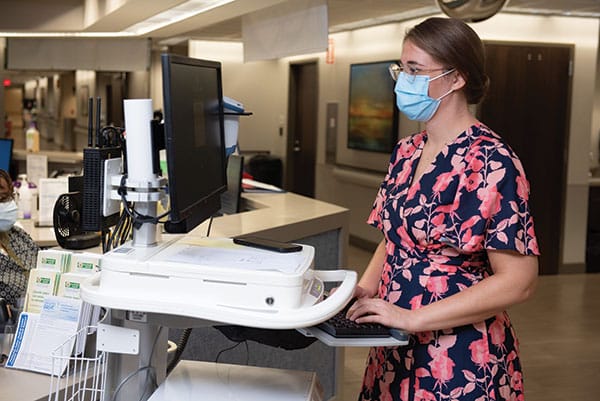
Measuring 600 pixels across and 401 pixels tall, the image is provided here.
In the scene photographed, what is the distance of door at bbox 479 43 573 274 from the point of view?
307 inches

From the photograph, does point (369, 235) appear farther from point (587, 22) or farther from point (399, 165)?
point (399, 165)

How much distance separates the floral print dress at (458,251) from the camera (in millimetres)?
1865

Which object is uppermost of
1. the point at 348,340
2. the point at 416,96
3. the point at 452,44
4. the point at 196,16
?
the point at 196,16

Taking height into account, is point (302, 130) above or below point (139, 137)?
below

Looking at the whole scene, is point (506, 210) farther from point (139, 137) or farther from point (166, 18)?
point (166, 18)

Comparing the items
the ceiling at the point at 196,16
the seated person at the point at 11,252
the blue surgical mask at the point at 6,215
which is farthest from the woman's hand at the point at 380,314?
the ceiling at the point at 196,16

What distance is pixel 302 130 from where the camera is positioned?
1169 centimetres

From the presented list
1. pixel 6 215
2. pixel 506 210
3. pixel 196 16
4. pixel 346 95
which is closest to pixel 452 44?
pixel 506 210

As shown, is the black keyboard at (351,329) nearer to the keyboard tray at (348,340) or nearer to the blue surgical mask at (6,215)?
the keyboard tray at (348,340)

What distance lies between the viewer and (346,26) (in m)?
9.32

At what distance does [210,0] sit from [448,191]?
435 centimetres

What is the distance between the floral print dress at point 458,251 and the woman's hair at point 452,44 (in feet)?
0.49

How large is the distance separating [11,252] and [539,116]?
5977 millimetres

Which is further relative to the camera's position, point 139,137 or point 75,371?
point 75,371
